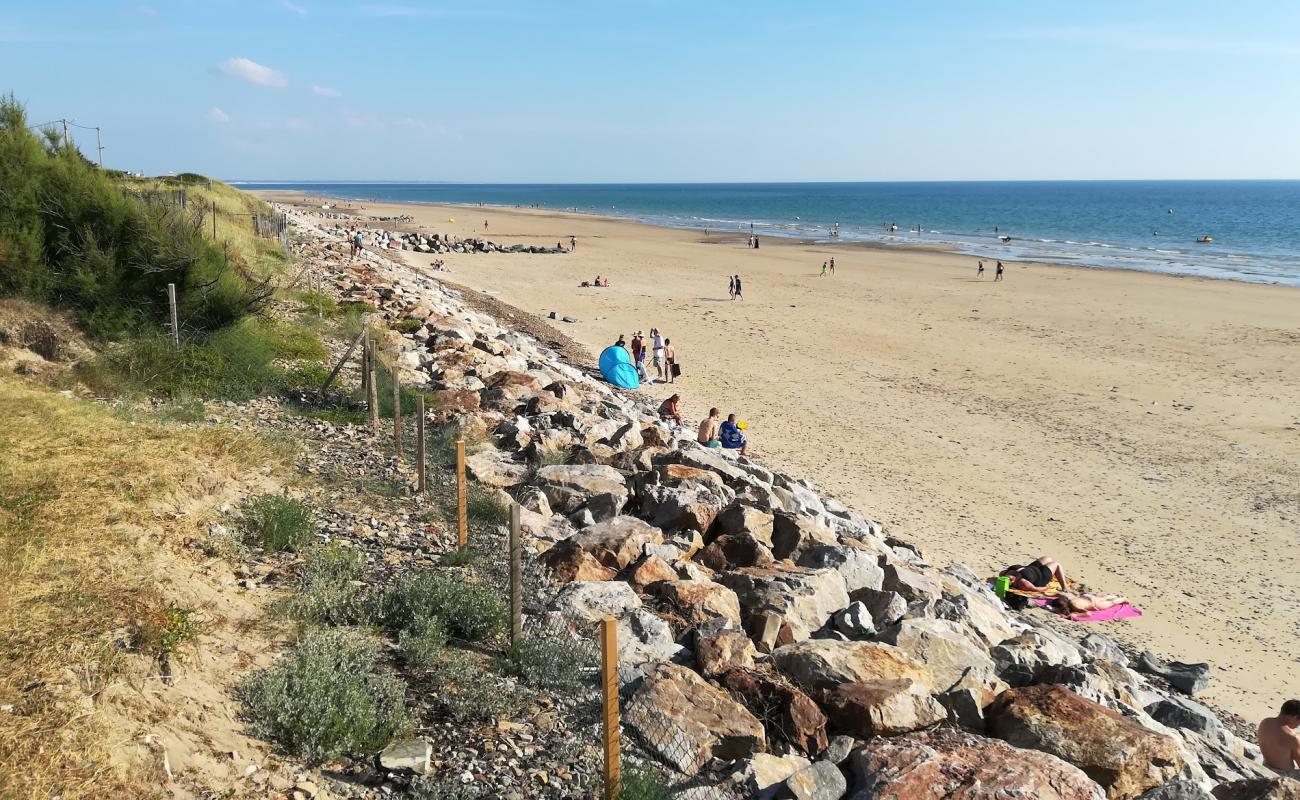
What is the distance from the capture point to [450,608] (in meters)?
6.54

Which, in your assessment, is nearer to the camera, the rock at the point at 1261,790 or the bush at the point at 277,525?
the rock at the point at 1261,790

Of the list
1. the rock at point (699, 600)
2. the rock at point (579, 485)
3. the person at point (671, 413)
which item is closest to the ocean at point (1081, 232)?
the person at point (671, 413)

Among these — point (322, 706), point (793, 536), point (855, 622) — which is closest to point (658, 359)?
point (793, 536)

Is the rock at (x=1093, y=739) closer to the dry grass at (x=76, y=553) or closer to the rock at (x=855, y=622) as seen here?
the rock at (x=855, y=622)

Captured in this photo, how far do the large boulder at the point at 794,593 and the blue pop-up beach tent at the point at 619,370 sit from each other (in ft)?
39.5

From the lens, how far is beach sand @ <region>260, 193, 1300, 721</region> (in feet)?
37.7

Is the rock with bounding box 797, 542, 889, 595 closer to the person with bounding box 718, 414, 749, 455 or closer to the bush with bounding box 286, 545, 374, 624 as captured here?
the bush with bounding box 286, 545, 374, 624

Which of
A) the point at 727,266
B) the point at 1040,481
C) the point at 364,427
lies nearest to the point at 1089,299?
the point at 727,266

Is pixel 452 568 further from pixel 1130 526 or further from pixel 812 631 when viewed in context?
pixel 1130 526

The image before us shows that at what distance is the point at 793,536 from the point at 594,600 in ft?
9.59

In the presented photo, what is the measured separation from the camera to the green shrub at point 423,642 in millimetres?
6008

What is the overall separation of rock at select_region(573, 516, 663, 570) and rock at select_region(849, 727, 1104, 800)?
3.25 metres

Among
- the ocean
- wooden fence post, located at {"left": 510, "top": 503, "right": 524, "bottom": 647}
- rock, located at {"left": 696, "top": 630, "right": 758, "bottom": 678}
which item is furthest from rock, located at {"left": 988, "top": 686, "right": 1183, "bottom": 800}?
the ocean

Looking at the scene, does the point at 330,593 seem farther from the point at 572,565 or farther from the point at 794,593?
the point at 794,593
